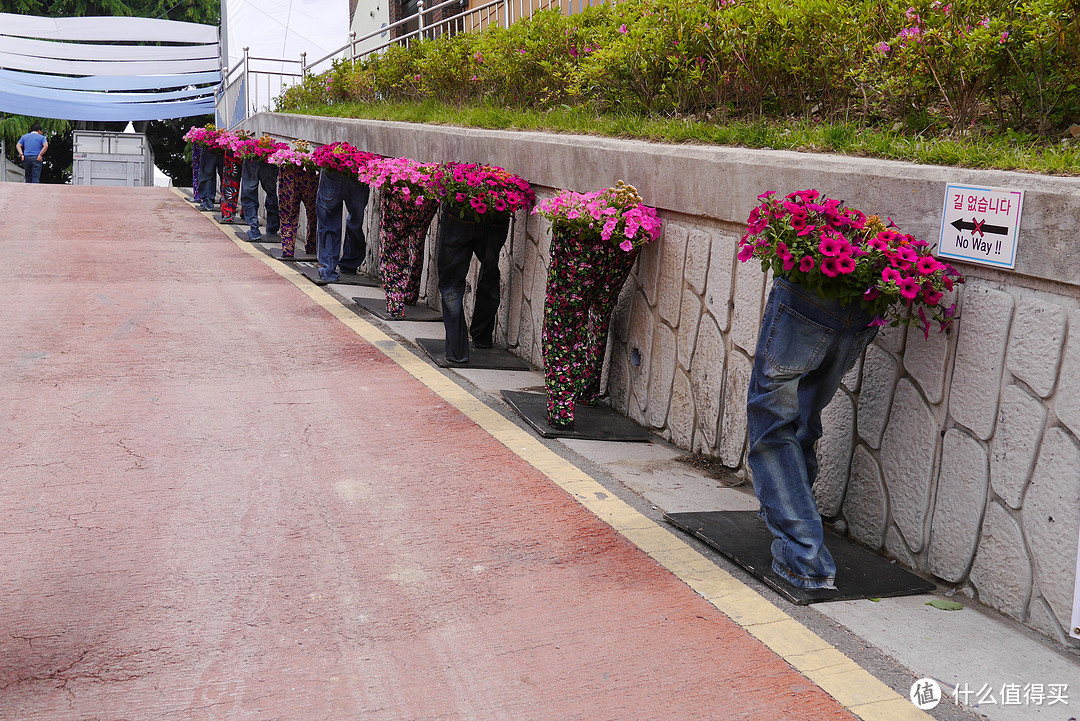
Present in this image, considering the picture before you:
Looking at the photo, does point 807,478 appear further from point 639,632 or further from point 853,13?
point 853,13

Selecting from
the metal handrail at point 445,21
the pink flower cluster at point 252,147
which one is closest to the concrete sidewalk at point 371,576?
the metal handrail at point 445,21

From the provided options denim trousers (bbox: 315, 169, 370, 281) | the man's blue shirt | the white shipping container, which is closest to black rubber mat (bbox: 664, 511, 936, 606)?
denim trousers (bbox: 315, 169, 370, 281)

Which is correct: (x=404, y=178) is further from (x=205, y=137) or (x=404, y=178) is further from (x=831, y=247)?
(x=205, y=137)

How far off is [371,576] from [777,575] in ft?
5.15

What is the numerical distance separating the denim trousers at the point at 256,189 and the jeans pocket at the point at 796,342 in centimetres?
1201

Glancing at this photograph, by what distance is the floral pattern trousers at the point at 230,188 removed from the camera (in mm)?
16219

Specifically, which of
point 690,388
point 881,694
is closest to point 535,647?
point 881,694

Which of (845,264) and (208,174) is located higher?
(845,264)

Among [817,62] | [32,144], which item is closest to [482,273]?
[817,62]

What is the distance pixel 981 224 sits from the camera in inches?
141

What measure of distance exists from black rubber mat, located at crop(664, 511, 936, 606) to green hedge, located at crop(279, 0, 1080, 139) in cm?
201

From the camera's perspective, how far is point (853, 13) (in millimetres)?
5676

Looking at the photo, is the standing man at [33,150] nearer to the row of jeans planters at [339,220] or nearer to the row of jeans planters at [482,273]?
the row of jeans planters at [339,220]

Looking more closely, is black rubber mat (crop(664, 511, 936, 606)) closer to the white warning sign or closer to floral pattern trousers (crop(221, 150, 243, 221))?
the white warning sign
